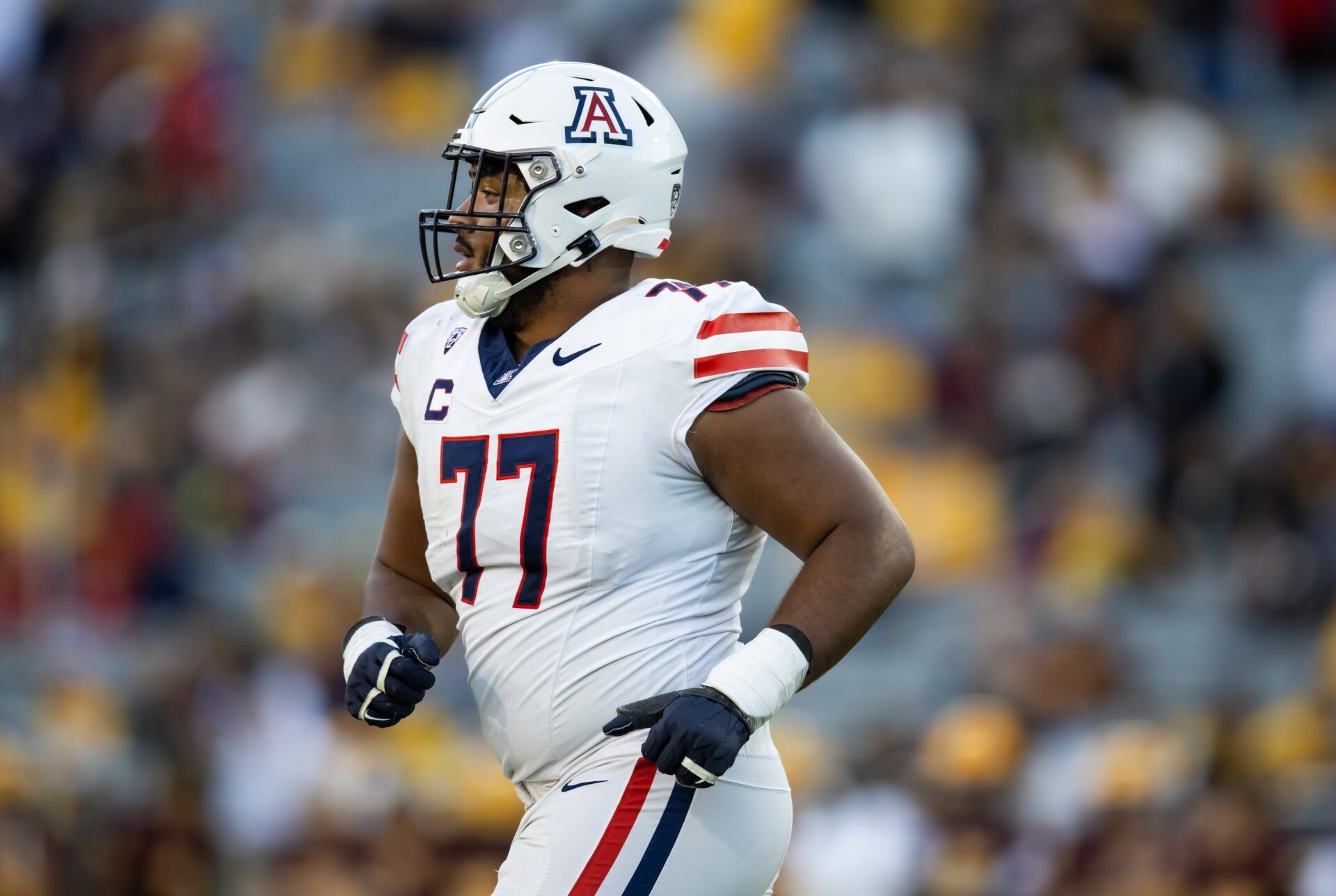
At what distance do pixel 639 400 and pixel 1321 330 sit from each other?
6236mm

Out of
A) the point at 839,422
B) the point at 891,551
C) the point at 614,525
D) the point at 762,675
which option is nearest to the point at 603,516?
the point at 614,525

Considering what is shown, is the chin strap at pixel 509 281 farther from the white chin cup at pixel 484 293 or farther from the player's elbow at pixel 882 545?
the player's elbow at pixel 882 545

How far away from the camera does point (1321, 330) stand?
8.60 metres

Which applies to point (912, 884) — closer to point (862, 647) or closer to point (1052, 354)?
point (862, 647)

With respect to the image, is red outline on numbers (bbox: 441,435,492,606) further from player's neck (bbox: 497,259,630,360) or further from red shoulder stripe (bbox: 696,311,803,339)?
red shoulder stripe (bbox: 696,311,803,339)

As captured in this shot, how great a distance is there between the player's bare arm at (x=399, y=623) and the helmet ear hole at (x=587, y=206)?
0.60 meters

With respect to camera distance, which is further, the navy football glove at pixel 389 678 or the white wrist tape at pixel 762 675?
the navy football glove at pixel 389 678

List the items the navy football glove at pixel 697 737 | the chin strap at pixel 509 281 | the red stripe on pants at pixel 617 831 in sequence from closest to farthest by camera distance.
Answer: the navy football glove at pixel 697 737
the red stripe on pants at pixel 617 831
the chin strap at pixel 509 281

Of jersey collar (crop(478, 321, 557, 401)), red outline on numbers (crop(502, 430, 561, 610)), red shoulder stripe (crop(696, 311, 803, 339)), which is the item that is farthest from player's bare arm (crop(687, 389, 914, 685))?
jersey collar (crop(478, 321, 557, 401))

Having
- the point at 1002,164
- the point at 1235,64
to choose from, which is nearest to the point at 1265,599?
the point at 1002,164

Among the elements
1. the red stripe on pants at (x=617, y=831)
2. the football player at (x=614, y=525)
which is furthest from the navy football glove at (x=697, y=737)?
the red stripe on pants at (x=617, y=831)

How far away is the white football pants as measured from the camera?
10.4ft

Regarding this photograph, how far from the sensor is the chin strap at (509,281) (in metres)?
3.43

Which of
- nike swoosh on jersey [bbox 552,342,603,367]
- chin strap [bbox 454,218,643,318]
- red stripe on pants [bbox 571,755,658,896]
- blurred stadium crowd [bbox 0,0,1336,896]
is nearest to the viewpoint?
red stripe on pants [bbox 571,755,658,896]
